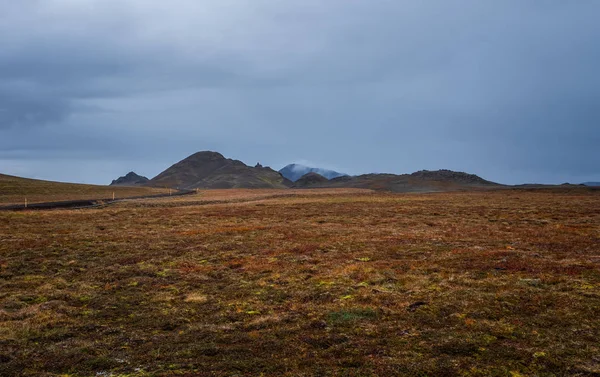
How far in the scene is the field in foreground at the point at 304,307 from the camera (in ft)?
31.7

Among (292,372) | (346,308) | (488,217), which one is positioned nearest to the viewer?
(292,372)

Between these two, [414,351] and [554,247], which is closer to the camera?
[414,351]

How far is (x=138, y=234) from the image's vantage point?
122 ft

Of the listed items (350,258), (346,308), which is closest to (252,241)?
(350,258)

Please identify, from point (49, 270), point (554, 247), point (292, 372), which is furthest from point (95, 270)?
point (554, 247)

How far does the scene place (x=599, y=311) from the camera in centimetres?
1284

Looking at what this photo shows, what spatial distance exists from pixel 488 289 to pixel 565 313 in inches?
135

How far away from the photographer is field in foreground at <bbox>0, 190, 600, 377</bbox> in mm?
9656

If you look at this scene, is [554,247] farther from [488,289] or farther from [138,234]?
[138,234]

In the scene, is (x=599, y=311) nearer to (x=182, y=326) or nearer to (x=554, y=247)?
(x=182, y=326)

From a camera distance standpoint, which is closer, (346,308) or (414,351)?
(414,351)

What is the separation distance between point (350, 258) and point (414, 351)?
14.4m

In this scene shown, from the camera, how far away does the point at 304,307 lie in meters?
14.6

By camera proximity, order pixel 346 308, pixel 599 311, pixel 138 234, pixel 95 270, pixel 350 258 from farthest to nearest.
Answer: pixel 138 234 → pixel 350 258 → pixel 95 270 → pixel 346 308 → pixel 599 311
